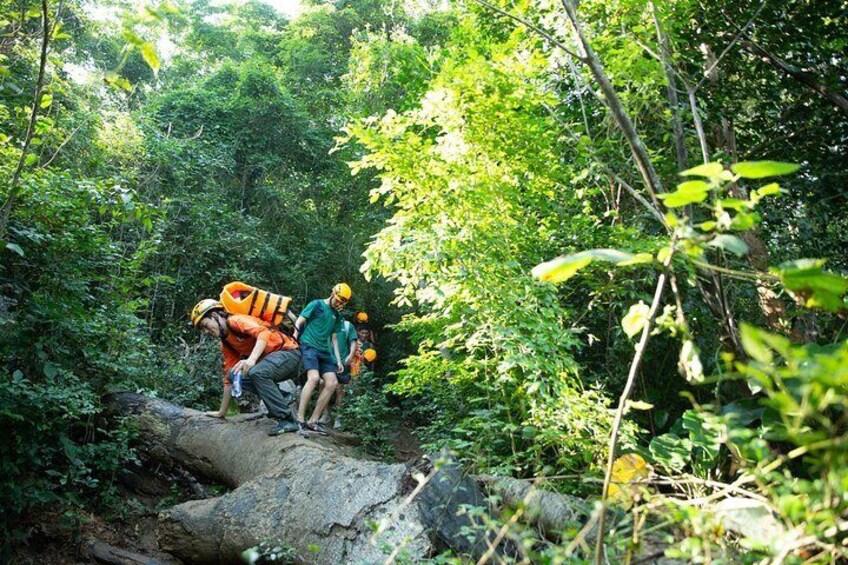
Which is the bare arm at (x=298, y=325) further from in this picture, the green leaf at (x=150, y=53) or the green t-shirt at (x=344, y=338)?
the green leaf at (x=150, y=53)

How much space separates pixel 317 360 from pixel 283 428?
51.5 inches

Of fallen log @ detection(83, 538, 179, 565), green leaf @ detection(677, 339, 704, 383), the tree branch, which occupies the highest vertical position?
the tree branch

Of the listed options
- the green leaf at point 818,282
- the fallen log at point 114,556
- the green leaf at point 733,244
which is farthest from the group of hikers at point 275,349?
the green leaf at point 818,282

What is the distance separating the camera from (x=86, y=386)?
516 cm

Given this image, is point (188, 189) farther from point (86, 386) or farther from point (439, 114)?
point (439, 114)

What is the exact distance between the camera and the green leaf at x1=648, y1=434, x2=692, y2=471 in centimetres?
350

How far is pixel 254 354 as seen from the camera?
5875 mm

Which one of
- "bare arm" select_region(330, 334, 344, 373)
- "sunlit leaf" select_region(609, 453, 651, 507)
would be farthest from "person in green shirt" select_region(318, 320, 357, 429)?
"sunlit leaf" select_region(609, 453, 651, 507)

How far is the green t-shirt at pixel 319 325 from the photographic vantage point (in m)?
6.81

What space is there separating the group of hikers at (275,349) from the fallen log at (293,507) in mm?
389

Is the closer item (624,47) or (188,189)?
(624,47)

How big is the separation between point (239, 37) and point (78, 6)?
6.16m

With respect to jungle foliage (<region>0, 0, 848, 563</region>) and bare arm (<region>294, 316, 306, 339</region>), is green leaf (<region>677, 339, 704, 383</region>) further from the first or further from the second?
bare arm (<region>294, 316, 306, 339</region>)

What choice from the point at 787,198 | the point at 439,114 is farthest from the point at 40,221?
the point at 787,198
